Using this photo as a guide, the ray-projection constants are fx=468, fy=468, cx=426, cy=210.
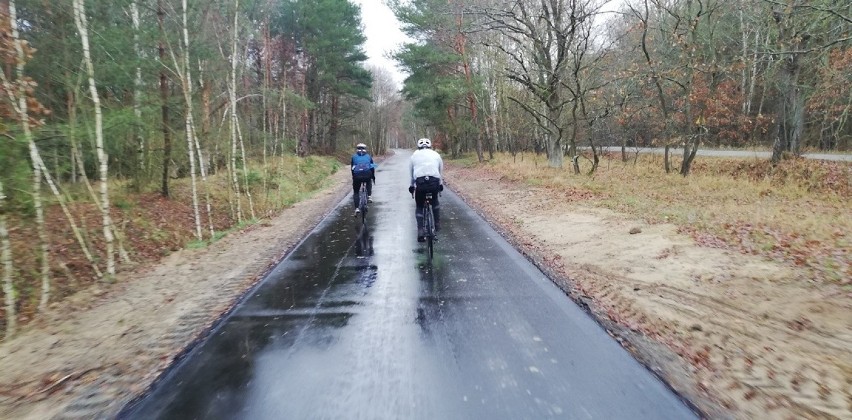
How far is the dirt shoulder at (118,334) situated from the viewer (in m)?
3.59

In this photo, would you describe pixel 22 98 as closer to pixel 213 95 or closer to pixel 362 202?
pixel 362 202

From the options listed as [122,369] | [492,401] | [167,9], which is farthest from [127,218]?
[492,401]

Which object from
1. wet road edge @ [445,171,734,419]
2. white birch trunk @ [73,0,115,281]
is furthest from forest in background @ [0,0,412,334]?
wet road edge @ [445,171,734,419]

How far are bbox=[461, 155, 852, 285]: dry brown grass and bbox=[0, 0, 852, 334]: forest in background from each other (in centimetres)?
155

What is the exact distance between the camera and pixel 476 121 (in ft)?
103

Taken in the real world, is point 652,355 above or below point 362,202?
below

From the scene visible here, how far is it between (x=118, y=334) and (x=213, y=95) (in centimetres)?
1610

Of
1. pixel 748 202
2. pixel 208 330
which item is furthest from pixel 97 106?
pixel 748 202

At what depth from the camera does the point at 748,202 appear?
11.9 metres

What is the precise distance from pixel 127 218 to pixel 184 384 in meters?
9.24

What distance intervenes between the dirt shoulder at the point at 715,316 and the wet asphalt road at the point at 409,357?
431 millimetres

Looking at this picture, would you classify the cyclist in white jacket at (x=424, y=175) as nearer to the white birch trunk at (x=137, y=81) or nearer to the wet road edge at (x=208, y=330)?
the wet road edge at (x=208, y=330)

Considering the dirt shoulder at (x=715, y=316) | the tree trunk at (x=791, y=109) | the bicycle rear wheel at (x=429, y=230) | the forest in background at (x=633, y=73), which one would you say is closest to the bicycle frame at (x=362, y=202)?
the bicycle rear wheel at (x=429, y=230)

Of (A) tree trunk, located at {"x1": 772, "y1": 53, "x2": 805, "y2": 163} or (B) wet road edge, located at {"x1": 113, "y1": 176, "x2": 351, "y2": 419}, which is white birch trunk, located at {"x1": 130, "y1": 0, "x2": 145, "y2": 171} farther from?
(A) tree trunk, located at {"x1": 772, "y1": 53, "x2": 805, "y2": 163}
